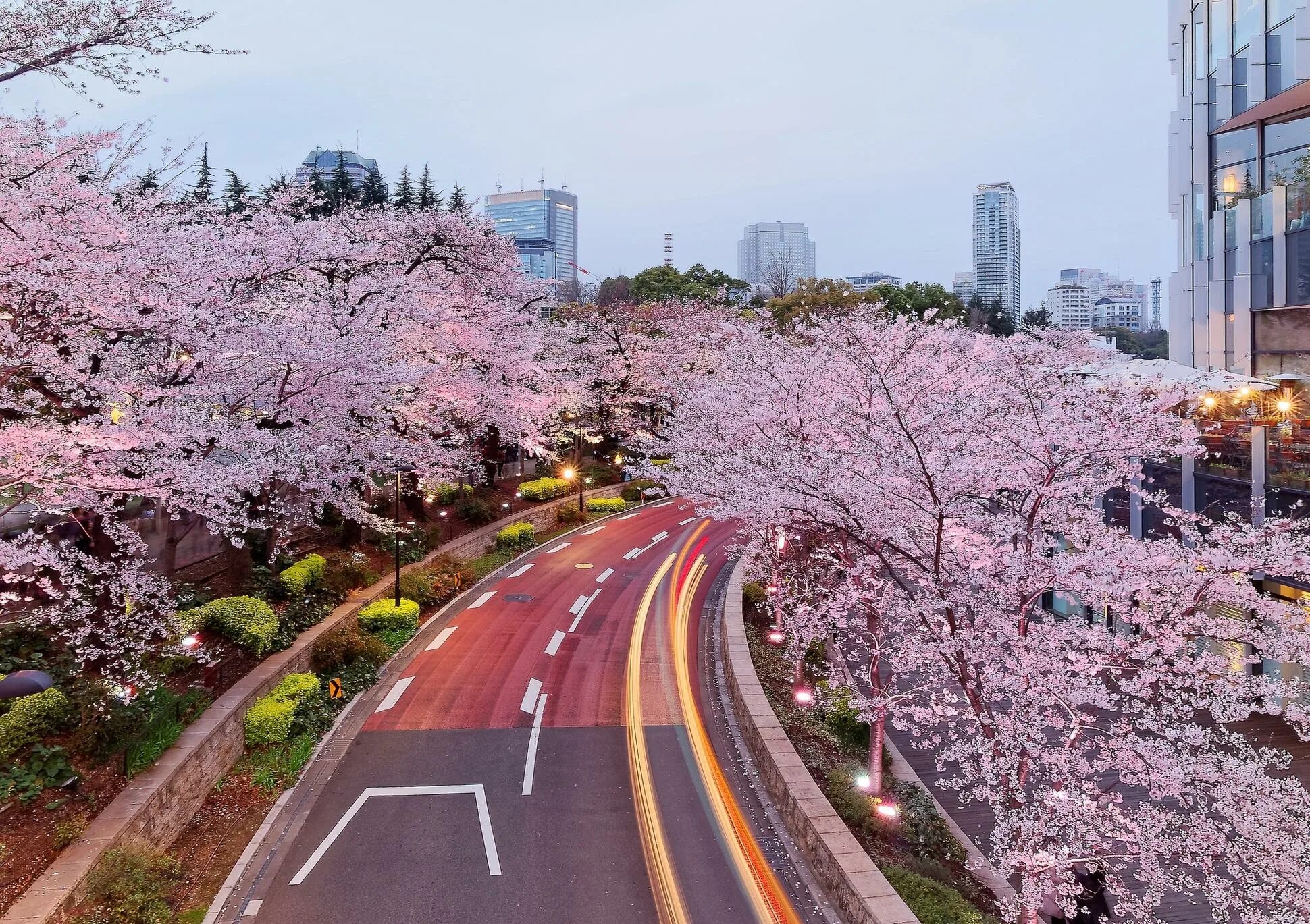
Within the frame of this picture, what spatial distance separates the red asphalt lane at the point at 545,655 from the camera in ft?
49.9

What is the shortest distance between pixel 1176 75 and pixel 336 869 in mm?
31808

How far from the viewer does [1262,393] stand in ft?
58.6

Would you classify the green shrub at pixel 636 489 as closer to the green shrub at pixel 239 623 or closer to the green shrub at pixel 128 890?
the green shrub at pixel 239 623

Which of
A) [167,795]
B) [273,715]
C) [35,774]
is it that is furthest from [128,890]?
[273,715]

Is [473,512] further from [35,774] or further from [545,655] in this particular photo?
[35,774]

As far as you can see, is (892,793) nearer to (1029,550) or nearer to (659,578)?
(1029,550)

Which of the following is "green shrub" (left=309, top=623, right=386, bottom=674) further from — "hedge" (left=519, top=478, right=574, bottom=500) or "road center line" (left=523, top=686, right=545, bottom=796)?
"hedge" (left=519, top=478, right=574, bottom=500)

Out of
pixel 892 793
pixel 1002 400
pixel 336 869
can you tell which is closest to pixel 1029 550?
pixel 1002 400

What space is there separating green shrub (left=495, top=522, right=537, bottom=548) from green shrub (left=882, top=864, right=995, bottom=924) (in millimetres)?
20849

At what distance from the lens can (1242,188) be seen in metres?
20.4

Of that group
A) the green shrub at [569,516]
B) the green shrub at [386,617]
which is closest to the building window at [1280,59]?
the green shrub at [386,617]

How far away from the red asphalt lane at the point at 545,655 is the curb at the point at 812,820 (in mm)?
1910

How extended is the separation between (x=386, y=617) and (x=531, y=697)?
5.09m

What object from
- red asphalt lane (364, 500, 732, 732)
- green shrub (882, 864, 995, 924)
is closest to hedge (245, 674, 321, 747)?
red asphalt lane (364, 500, 732, 732)
